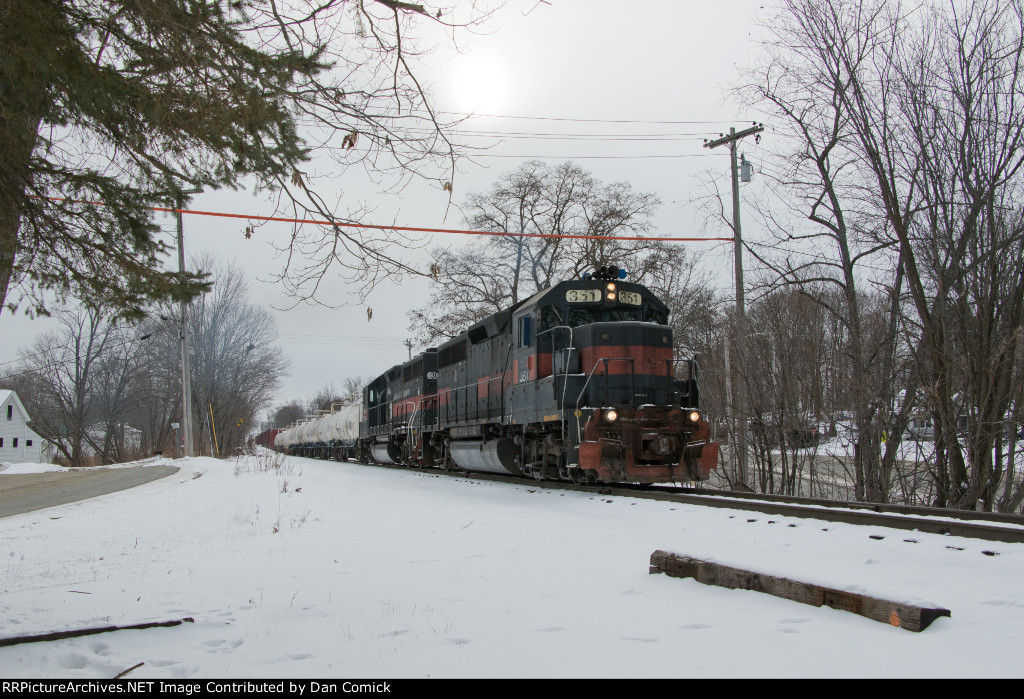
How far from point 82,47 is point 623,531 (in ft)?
20.6

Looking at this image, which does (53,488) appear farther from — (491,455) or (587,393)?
(587,393)

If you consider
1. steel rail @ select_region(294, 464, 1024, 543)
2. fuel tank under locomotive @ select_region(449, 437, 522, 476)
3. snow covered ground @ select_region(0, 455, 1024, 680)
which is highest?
fuel tank under locomotive @ select_region(449, 437, 522, 476)

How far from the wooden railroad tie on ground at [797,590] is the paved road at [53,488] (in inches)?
512

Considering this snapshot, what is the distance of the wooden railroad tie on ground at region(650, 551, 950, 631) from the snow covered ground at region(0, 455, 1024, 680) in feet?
0.20

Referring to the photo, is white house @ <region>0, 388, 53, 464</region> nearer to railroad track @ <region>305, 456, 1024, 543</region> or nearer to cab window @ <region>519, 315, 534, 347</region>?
cab window @ <region>519, 315, 534, 347</region>

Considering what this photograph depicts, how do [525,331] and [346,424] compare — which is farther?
[346,424]

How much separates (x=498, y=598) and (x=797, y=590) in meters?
1.88

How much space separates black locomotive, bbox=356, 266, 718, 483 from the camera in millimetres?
11625

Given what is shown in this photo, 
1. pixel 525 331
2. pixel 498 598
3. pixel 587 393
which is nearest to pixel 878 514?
pixel 498 598

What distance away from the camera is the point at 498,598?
499 cm

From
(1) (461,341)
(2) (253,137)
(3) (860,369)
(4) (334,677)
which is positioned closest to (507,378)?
(1) (461,341)

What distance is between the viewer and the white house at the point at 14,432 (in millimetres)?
63156

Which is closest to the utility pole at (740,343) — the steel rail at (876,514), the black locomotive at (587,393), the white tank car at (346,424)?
the black locomotive at (587,393)

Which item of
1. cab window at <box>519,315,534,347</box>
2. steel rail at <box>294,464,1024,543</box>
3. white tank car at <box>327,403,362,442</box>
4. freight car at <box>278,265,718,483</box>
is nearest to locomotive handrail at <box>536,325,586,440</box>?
freight car at <box>278,265,718,483</box>
